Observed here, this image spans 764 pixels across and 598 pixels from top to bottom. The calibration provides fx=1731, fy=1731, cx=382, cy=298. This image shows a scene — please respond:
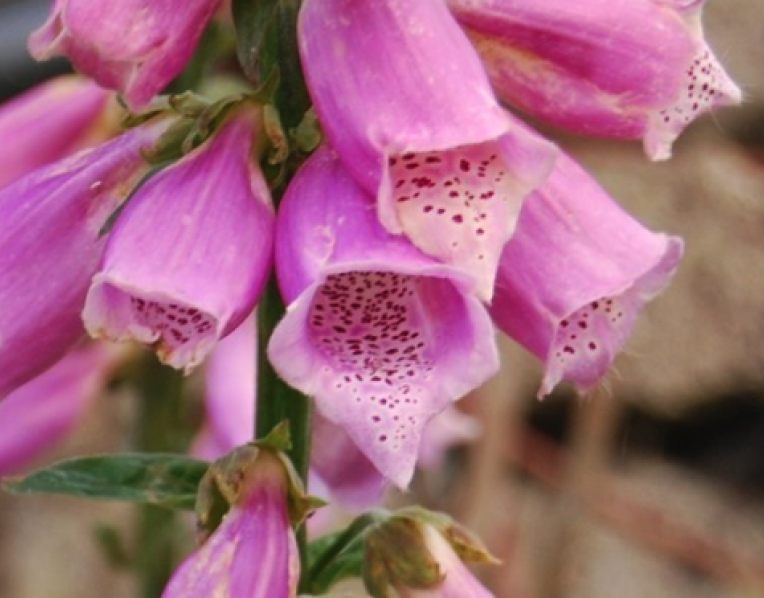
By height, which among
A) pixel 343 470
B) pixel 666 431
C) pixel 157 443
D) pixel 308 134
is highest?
pixel 308 134

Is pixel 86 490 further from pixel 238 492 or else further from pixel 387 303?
pixel 387 303

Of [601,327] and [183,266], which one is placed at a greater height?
[183,266]

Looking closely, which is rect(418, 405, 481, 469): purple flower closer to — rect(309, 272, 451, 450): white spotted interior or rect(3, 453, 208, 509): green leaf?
rect(3, 453, 208, 509): green leaf

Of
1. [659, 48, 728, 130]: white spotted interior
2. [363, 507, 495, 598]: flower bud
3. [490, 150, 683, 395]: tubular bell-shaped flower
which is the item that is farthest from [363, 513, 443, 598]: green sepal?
[659, 48, 728, 130]: white spotted interior


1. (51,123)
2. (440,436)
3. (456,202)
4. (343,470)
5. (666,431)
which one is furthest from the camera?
(666,431)

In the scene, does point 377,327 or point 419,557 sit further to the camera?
point 419,557

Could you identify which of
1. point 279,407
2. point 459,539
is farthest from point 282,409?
point 459,539

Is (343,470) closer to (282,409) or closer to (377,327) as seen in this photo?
(282,409)
